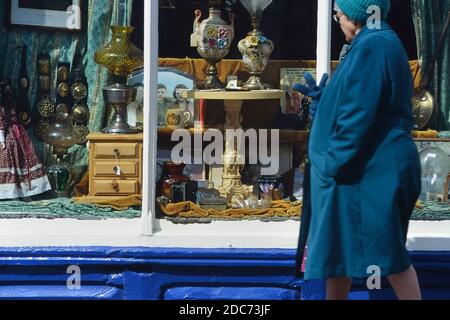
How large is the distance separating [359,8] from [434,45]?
228 cm

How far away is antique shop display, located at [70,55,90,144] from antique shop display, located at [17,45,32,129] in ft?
0.93

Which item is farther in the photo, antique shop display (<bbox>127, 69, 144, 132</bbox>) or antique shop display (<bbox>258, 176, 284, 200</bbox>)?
antique shop display (<bbox>127, 69, 144, 132</bbox>)

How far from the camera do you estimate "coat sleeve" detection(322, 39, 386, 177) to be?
12.9 feet

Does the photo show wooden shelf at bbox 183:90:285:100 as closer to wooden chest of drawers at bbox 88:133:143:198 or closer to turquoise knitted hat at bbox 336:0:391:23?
wooden chest of drawers at bbox 88:133:143:198

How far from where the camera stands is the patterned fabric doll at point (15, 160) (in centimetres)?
588

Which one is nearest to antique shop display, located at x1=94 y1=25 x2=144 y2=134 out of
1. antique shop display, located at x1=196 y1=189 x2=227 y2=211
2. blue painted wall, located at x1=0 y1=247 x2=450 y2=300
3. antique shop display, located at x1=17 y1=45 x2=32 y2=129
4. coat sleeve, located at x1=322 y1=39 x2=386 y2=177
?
antique shop display, located at x1=17 y1=45 x2=32 y2=129

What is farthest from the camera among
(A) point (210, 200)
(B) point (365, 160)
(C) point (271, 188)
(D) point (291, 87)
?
(D) point (291, 87)

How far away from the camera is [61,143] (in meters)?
6.07

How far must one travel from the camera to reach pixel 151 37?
5172mm

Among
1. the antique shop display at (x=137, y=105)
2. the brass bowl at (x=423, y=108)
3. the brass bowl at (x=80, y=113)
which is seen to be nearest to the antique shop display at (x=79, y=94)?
the brass bowl at (x=80, y=113)

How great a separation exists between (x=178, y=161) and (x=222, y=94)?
0.49 m

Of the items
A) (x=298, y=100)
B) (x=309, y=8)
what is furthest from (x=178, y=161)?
(x=309, y=8)

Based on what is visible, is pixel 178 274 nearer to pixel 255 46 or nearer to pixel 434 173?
pixel 255 46

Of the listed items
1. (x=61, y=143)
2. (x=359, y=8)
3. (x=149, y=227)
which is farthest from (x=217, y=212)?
(x=359, y=8)
